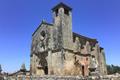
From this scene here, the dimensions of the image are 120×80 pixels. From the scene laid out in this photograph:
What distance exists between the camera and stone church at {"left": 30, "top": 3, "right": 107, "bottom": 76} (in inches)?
1199

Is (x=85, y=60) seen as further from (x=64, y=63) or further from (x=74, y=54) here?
(x=64, y=63)

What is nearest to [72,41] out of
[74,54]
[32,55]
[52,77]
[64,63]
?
[74,54]

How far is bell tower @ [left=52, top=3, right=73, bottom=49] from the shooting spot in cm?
3103

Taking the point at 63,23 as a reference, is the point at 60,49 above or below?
below

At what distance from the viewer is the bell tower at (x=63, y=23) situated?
3103 centimetres

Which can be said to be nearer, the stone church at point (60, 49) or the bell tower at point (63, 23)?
the stone church at point (60, 49)

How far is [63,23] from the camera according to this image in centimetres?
3159

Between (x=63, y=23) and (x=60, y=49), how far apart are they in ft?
13.4

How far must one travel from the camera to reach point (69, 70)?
30625 mm

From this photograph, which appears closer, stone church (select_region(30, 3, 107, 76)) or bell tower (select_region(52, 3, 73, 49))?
stone church (select_region(30, 3, 107, 76))

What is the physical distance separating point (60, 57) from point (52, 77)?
1315 centimetres

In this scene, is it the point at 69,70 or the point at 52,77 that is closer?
the point at 52,77

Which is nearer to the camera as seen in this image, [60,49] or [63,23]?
[60,49]

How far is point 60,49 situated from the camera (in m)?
30.3
